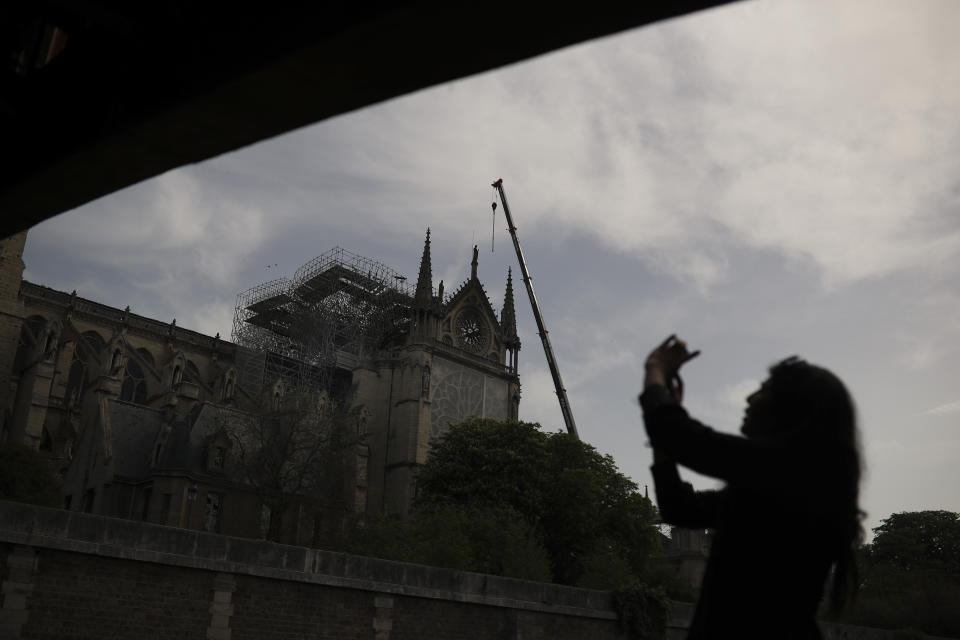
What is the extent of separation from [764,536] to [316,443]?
34.8 metres

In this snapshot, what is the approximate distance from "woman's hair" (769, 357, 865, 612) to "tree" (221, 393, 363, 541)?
31.6 meters

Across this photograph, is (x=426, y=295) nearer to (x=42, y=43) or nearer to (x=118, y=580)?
(x=118, y=580)

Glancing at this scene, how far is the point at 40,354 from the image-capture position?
40.1 m

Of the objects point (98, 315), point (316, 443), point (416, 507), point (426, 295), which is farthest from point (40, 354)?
point (426, 295)

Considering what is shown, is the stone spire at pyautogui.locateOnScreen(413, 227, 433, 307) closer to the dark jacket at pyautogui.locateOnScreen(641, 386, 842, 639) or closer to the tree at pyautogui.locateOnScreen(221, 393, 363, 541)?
the tree at pyautogui.locateOnScreen(221, 393, 363, 541)

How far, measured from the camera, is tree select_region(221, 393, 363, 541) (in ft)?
113

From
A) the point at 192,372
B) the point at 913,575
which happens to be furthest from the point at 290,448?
the point at 913,575

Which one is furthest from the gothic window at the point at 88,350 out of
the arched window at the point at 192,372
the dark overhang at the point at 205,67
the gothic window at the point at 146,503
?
the dark overhang at the point at 205,67

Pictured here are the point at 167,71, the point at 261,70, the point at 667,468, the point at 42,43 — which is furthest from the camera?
the point at 42,43

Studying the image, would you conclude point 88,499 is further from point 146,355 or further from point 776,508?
point 776,508

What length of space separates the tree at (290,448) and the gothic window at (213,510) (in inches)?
51.7

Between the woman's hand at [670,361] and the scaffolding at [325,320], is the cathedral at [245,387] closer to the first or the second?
the scaffolding at [325,320]

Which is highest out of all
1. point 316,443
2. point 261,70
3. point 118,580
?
point 316,443

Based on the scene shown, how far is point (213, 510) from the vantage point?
36906 mm
